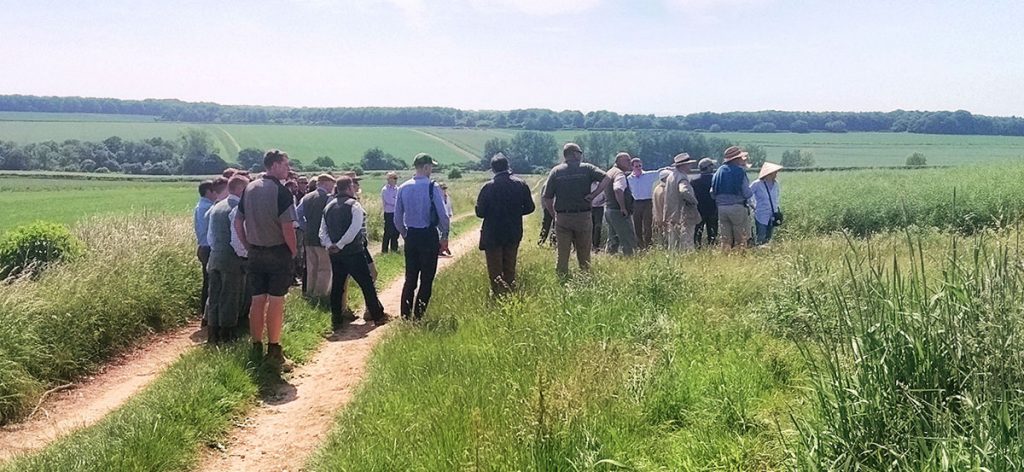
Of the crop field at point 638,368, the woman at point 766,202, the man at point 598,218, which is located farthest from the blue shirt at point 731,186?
the man at point 598,218

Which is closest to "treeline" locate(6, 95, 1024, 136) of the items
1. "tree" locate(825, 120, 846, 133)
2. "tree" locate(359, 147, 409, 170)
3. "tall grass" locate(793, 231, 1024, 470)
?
"tree" locate(825, 120, 846, 133)

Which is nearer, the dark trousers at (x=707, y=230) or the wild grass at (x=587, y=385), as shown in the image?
the wild grass at (x=587, y=385)

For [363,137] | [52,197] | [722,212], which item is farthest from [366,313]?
[363,137]

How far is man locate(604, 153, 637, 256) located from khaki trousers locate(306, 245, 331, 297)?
4399mm

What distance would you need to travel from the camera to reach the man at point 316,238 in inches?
379

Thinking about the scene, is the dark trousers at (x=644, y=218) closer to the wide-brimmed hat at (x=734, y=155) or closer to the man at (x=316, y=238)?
the wide-brimmed hat at (x=734, y=155)

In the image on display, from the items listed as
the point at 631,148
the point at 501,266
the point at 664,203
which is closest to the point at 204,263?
the point at 501,266

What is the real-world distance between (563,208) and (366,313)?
3003mm

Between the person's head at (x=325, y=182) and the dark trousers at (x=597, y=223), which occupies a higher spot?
the person's head at (x=325, y=182)

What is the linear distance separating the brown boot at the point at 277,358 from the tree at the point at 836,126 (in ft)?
279

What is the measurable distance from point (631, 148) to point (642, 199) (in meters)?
29.3

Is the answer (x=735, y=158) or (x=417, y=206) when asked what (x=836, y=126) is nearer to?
(x=735, y=158)

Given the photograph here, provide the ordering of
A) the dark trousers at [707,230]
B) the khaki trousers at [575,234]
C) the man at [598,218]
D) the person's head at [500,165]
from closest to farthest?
the person's head at [500,165] → the khaki trousers at [575,234] → the dark trousers at [707,230] → the man at [598,218]

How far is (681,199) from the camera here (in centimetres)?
1071
